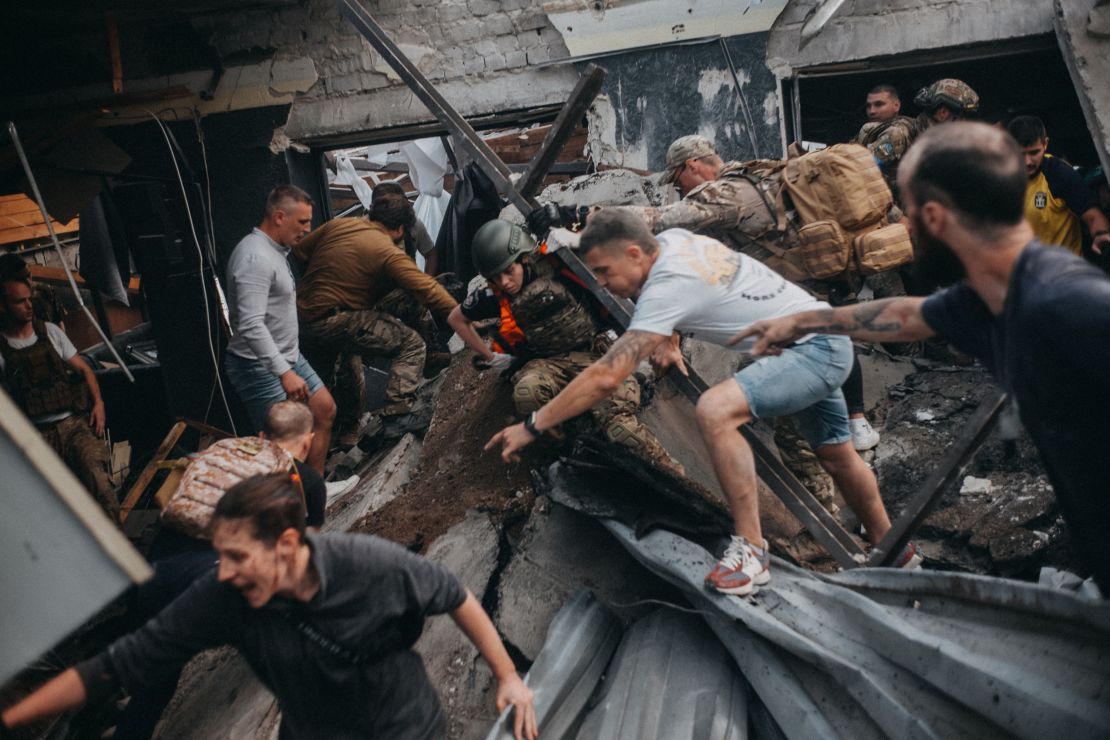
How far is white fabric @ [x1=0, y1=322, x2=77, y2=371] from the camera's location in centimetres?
509

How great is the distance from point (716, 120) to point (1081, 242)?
2639 mm

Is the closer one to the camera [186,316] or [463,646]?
[463,646]

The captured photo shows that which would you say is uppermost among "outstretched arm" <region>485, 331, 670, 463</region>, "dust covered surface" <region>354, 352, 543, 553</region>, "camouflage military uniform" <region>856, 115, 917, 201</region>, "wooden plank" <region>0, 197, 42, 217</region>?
"wooden plank" <region>0, 197, 42, 217</region>

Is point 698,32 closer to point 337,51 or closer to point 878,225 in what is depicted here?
point 878,225

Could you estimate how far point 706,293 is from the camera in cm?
295

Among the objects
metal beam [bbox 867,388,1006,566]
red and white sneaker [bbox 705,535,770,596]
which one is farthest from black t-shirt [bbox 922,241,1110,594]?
red and white sneaker [bbox 705,535,770,596]

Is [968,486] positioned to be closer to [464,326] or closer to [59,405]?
[464,326]


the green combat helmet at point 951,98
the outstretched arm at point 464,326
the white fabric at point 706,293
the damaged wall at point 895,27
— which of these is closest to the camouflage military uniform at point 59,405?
the outstretched arm at point 464,326

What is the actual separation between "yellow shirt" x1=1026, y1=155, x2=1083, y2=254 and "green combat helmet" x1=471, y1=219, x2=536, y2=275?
3328 mm

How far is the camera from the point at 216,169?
6508 mm

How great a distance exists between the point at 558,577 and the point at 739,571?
1098mm

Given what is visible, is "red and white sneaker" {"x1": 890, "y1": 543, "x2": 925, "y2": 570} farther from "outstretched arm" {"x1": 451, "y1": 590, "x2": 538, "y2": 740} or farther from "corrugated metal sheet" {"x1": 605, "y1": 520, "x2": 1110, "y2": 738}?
"outstretched arm" {"x1": 451, "y1": 590, "x2": 538, "y2": 740}

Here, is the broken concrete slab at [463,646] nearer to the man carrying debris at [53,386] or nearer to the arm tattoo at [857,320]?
the arm tattoo at [857,320]

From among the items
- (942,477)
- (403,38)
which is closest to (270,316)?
(403,38)
